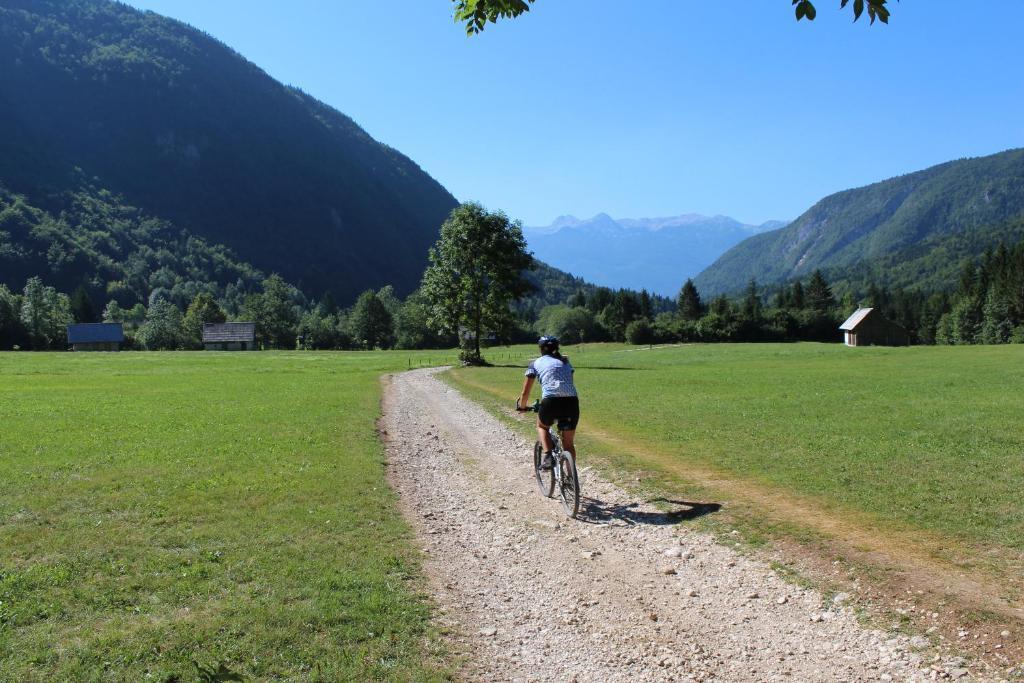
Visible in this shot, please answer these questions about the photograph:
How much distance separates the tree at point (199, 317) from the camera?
568 feet

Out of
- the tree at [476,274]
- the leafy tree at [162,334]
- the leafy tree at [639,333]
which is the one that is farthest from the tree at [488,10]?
the leafy tree at [162,334]

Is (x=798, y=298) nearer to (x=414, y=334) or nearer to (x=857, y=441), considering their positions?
(x=414, y=334)

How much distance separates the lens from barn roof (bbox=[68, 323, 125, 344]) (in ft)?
513

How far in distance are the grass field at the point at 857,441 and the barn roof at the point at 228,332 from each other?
149m

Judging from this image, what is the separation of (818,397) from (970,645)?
26380mm

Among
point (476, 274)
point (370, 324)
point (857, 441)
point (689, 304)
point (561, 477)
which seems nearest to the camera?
point (561, 477)

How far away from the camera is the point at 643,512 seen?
1238 cm

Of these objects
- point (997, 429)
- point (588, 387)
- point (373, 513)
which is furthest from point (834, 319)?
point (373, 513)

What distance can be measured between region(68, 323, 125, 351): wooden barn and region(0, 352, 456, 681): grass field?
530 ft

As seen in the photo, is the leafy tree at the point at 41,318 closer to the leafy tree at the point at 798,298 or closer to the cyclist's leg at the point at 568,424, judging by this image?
the cyclist's leg at the point at 568,424

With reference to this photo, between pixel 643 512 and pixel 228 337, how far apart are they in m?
174

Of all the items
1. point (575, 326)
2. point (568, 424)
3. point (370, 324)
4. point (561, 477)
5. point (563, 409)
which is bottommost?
point (561, 477)

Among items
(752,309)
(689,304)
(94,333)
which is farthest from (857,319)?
(94,333)

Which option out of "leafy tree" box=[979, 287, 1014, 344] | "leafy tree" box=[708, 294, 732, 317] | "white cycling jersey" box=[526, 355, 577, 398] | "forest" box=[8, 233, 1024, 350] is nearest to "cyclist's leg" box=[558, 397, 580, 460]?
"white cycling jersey" box=[526, 355, 577, 398]
